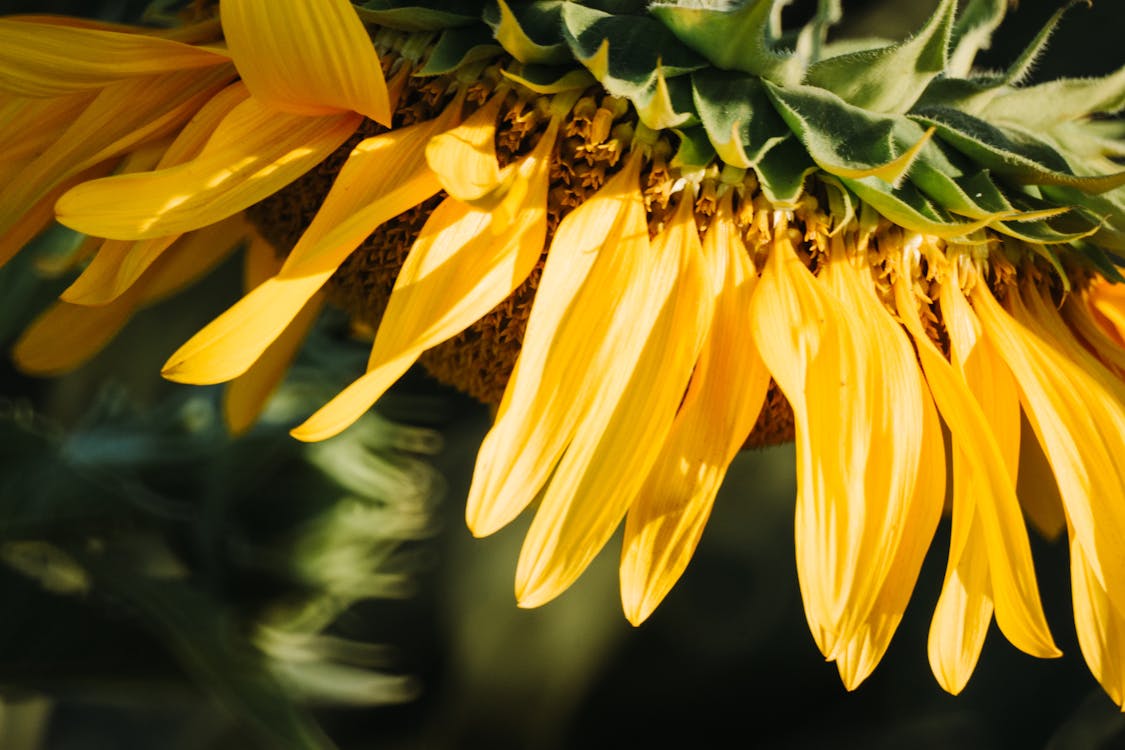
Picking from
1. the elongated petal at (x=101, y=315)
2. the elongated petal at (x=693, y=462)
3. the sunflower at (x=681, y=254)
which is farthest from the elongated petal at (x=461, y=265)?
the elongated petal at (x=101, y=315)

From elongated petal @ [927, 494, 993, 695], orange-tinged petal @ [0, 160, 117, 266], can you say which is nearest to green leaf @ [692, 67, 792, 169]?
elongated petal @ [927, 494, 993, 695]

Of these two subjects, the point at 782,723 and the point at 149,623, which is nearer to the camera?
the point at 149,623

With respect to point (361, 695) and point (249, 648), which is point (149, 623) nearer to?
point (249, 648)

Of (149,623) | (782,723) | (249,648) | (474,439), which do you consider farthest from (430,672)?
(149,623)

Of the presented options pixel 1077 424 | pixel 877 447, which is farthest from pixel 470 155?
pixel 1077 424

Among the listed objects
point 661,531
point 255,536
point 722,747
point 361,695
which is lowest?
point 722,747

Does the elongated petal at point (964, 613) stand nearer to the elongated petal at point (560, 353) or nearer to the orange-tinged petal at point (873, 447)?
the orange-tinged petal at point (873, 447)
